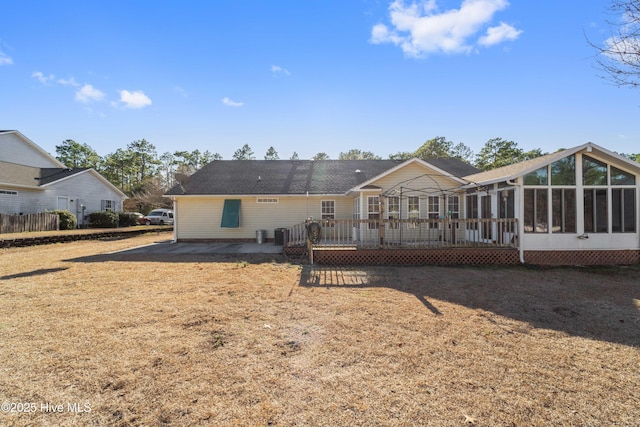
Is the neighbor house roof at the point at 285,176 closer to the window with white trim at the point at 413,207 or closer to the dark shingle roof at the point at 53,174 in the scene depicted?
the window with white trim at the point at 413,207

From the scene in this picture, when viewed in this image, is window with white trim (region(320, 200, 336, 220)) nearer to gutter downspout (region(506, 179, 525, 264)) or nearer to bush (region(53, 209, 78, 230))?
gutter downspout (region(506, 179, 525, 264))

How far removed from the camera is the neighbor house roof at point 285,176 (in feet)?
50.3

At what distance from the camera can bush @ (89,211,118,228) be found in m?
23.3

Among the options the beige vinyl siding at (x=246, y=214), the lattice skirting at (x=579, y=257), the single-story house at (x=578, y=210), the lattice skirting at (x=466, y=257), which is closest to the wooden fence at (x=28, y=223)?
the beige vinyl siding at (x=246, y=214)

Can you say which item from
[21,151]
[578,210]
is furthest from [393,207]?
[21,151]

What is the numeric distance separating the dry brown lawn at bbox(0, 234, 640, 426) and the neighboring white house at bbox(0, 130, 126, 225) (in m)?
17.9

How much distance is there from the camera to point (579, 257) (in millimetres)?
9445

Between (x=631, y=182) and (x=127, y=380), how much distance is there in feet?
46.0

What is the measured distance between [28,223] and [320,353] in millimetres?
22679

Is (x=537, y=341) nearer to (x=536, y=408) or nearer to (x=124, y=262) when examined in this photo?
(x=536, y=408)

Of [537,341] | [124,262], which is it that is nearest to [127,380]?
[537,341]

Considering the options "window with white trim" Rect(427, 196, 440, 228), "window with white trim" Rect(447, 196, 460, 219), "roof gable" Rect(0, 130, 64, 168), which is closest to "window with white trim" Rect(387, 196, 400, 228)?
"window with white trim" Rect(427, 196, 440, 228)

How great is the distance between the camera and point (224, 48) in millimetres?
12906

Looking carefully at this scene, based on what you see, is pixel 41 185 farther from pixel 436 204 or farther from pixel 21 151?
pixel 436 204
